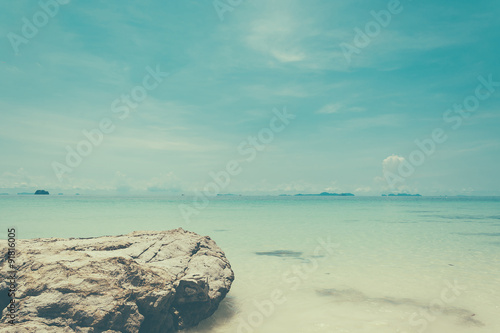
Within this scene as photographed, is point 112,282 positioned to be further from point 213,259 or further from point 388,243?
point 388,243

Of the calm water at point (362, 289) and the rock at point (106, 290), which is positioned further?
the calm water at point (362, 289)

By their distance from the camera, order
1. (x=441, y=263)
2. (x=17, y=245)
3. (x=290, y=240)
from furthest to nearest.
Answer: (x=290, y=240) → (x=441, y=263) → (x=17, y=245)

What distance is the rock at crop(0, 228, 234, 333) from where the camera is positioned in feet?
14.9

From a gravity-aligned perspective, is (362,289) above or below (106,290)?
below

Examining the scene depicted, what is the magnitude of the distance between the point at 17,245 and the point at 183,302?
412 centimetres

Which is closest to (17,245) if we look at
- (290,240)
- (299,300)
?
(299,300)

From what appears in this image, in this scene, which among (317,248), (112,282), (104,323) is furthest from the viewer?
(317,248)

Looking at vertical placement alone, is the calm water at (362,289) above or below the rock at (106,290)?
below

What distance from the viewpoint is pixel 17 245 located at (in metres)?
6.43

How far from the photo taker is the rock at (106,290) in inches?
179

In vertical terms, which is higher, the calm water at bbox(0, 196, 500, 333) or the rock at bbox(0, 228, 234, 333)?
the rock at bbox(0, 228, 234, 333)

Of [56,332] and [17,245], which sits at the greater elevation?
[17,245]

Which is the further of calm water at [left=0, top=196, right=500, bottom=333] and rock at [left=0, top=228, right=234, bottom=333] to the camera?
calm water at [left=0, top=196, right=500, bottom=333]

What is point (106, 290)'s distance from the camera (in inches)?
191
